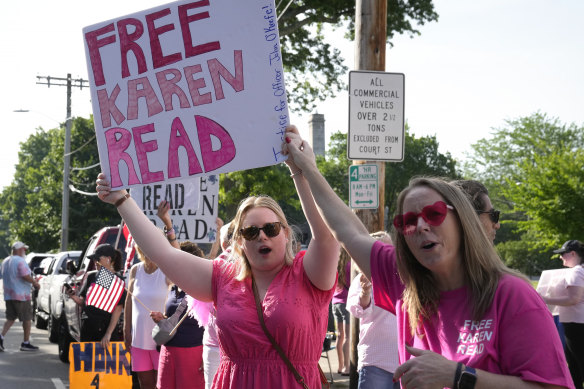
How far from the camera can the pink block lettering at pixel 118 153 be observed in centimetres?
383

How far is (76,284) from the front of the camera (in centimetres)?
1205

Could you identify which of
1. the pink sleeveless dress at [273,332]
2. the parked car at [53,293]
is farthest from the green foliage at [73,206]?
the pink sleeveless dress at [273,332]

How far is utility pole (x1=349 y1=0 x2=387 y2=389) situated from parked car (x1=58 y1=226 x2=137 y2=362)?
4315 millimetres

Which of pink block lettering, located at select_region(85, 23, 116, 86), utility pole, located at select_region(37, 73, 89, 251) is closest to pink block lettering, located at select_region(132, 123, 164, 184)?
pink block lettering, located at select_region(85, 23, 116, 86)

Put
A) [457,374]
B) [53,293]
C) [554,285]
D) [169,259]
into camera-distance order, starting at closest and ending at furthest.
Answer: [457,374] → [169,259] → [554,285] → [53,293]

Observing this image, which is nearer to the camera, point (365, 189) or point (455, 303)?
point (455, 303)

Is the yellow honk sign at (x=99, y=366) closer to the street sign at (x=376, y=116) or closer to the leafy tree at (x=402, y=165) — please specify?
the street sign at (x=376, y=116)

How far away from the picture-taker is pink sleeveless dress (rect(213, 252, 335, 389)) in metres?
3.37

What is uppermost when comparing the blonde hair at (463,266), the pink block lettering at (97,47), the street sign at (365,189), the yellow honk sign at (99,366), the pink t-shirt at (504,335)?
the pink block lettering at (97,47)

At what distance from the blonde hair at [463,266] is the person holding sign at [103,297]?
5874 millimetres

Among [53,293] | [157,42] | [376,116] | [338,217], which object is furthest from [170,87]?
[53,293]

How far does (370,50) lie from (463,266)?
19.6 feet

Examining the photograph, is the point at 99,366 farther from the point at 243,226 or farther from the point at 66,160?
the point at 66,160

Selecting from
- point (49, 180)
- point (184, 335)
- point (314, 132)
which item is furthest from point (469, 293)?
point (314, 132)
